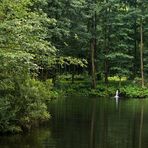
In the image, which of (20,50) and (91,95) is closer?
(20,50)

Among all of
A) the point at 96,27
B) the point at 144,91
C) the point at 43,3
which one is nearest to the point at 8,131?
the point at 43,3

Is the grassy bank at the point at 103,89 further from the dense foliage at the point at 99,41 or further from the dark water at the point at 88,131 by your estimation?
the dark water at the point at 88,131

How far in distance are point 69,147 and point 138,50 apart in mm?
37378

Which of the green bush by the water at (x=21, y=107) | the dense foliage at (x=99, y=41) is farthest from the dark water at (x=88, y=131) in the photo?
the dense foliage at (x=99, y=41)

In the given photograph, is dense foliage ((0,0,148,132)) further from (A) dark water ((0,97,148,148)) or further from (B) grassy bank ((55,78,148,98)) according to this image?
(A) dark water ((0,97,148,148))

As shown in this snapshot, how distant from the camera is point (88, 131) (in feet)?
68.1

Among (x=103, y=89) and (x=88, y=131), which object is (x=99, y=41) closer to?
(x=103, y=89)

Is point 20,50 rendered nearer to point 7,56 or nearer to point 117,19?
point 7,56

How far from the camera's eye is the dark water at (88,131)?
57.4 ft

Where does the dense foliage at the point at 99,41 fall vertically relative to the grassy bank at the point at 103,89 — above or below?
above

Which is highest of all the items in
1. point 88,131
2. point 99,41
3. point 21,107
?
point 99,41

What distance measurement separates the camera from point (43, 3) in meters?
40.6

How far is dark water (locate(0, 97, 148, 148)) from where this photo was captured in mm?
17487

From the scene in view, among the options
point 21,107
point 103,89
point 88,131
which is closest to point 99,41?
point 103,89
